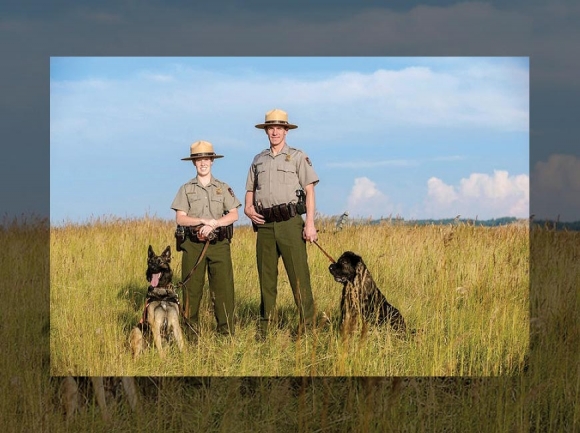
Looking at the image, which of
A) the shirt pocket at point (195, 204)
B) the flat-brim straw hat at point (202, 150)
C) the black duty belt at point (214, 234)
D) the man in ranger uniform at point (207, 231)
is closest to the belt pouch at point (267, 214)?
the man in ranger uniform at point (207, 231)

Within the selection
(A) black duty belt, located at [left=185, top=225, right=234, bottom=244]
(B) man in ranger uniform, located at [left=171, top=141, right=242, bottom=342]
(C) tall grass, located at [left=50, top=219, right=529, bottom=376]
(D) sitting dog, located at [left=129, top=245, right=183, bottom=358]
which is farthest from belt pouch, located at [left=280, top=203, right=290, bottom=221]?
(D) sitting dog, located at [left=129, top=245, right=183, bottom=358]

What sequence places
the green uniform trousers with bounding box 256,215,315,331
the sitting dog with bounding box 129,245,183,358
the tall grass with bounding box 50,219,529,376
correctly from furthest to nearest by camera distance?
the green uniform trousers with bounding box 256,215,315,331 < the sitting dog with bounding box 129,245,183,358 < the tall grass with bounding box 50,219,529,376

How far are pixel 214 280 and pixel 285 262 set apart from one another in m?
0.85

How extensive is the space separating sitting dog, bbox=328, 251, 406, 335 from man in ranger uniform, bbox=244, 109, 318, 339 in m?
0.45

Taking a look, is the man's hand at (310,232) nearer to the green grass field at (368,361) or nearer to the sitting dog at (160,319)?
the green grass field at (368,361)

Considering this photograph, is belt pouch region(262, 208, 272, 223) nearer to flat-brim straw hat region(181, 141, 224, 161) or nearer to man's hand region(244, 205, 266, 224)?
man's hand region(244, 205, 266, 224)

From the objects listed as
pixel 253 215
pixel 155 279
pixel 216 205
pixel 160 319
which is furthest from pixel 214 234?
pixel 160 319

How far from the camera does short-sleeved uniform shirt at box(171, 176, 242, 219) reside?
7707mm

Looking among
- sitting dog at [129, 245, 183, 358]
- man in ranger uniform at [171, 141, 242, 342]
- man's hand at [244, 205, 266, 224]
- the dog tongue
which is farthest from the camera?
man's hand at [244, 205, 266, 224]

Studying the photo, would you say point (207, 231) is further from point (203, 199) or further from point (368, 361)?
point (368, 361)

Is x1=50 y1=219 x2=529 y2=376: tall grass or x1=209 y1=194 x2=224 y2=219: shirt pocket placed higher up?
x1=209 y1=194 x2=224 y2=219: shirt pocket

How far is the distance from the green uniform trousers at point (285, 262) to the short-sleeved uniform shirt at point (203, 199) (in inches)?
21.0

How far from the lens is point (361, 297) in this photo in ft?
24.7

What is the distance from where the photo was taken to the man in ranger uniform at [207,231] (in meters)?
7.68
